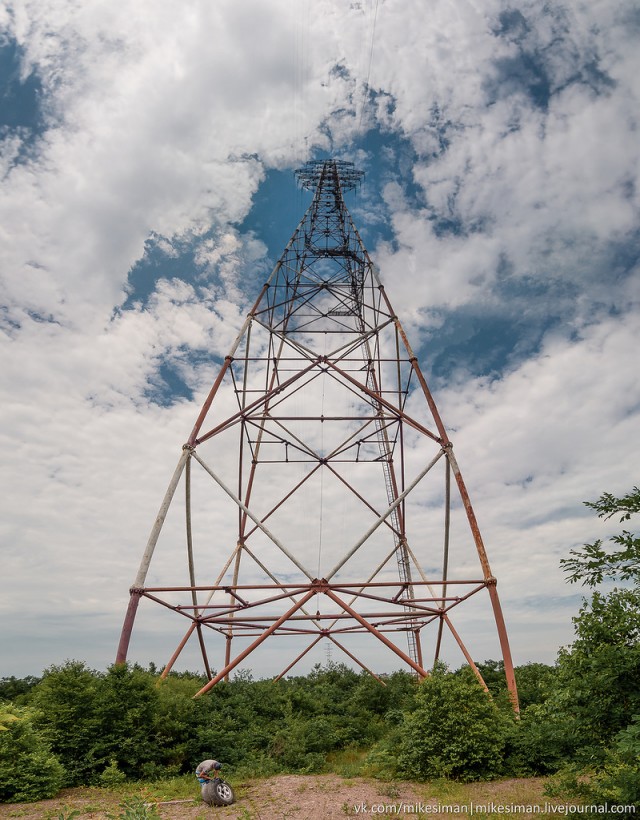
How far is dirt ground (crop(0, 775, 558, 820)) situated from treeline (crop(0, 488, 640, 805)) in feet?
1.99

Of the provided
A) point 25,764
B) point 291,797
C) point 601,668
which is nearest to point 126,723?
point 25,764

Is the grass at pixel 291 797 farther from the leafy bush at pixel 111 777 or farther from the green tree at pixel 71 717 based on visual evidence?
the green tree at pixel 71 717

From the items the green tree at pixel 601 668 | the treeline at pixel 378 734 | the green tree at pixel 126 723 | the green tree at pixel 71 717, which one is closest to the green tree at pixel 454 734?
the treeline at pixel 378 734

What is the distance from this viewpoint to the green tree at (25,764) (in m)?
9.88

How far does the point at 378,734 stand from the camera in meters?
15.6

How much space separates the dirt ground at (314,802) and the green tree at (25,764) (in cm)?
29

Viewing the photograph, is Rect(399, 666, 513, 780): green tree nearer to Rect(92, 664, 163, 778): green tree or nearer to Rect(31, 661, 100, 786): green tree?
Rect(92, 664, 163, 778): green tree

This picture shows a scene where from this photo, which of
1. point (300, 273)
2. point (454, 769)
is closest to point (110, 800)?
point (454, 769)

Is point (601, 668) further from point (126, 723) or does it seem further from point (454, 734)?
point (126, 723)

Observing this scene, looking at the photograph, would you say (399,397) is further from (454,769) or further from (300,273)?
(454,769)

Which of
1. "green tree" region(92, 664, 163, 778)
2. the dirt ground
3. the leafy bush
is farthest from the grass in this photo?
"green tree" region(92, 664, 163, 778)

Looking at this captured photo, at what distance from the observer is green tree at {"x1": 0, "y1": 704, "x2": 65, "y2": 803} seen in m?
9.88

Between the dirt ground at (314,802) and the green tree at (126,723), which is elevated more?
the green tree at (126,723)

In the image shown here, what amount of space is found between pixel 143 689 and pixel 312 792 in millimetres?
4477
